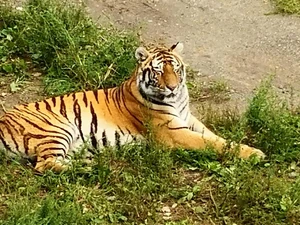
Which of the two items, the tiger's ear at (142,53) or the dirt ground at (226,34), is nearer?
the tiger's ear at (142,53)

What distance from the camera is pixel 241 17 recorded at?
839 cm

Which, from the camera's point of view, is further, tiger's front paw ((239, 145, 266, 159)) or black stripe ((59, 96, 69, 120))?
black stripe ((59, 96, 69, 120))

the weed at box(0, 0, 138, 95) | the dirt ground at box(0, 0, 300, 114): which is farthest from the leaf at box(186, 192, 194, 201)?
the weed at box(0, 0, 138, 95)

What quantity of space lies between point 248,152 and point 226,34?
2.57m

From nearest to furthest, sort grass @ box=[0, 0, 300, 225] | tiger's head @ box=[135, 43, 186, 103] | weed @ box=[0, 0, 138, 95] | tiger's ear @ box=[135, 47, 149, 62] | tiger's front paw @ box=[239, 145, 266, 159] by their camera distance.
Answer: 1. grass @ box=[0, 0, 300, 225]
2. tiger's front paw @ box=[239, 145, 266, 159]
3. tiger's head @ box=[135, 43, 186, 103]
4. tiger's ear @ box=[135, 47, 149, 62]
5. weed @ box=[0, 0, 138, 95]

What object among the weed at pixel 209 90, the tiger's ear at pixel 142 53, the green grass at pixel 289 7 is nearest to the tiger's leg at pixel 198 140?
the tiger's ear at pixel 142 53

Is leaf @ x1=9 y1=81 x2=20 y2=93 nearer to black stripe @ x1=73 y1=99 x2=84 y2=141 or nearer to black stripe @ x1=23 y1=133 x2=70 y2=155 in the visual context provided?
black stripe @ x1=73 y1=99 x2=84 y2=141

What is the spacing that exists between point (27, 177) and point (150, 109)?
1.01 meters

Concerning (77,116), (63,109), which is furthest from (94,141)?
(63,109)

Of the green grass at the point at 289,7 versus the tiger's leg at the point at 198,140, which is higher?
the green grass at the point at 289,7

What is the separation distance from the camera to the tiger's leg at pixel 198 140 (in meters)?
5.62

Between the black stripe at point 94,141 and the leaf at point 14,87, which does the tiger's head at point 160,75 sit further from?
the leaf at point 14,87

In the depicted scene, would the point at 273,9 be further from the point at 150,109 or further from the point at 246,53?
the point at 150,109

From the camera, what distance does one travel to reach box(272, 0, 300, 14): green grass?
8352 mm
